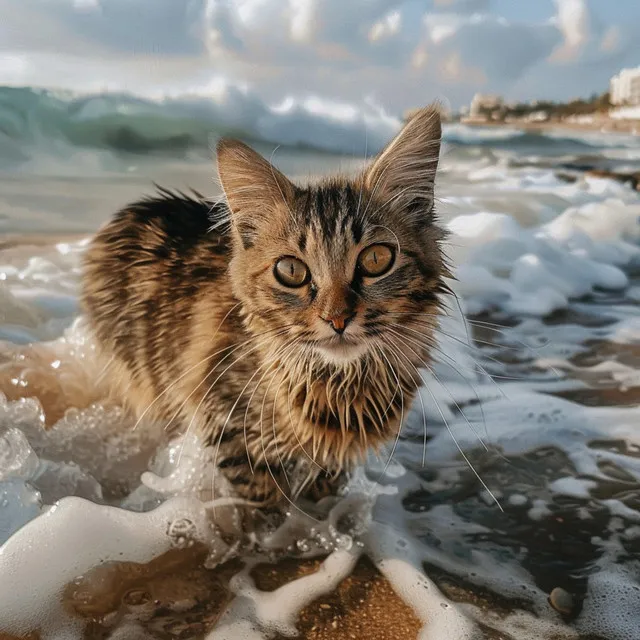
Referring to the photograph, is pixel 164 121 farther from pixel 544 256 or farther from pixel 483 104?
pixel 544 256

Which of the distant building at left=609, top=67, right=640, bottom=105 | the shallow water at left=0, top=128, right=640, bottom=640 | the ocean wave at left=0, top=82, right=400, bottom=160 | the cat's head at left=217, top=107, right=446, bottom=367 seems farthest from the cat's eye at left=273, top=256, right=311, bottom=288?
the distant building at left=609, top=67, right=640, bottom=105

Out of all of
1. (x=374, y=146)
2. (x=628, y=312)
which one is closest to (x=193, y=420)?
(x=374, y=146)

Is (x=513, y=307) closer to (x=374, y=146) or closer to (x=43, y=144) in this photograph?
(x=374, y=146)

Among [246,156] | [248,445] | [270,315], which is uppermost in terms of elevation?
[246,156]

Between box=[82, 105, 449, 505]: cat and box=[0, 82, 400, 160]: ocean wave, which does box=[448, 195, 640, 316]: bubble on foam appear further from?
box=[82, 105, 449, 505]: cat

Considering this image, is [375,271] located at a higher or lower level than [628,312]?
higher

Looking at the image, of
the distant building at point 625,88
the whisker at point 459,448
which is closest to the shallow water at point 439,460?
the whisker at point 459,448
